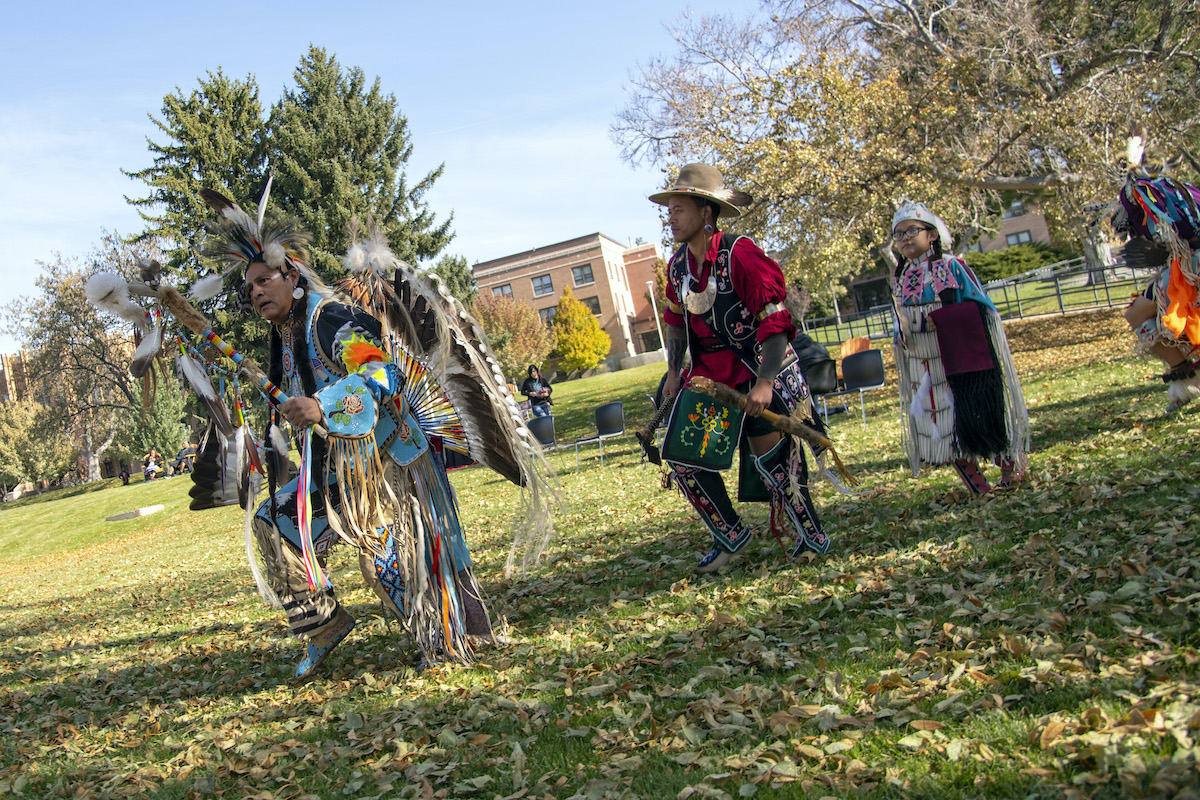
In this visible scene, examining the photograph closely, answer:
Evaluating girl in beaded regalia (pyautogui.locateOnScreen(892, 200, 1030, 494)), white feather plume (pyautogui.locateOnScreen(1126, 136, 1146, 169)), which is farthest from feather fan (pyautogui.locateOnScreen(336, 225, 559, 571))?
white feather plume (pyautogui.locateOnScreen(1126, 136, 1146, 169))

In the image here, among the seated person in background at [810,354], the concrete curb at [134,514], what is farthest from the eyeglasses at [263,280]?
the concrete curb at [134,514]

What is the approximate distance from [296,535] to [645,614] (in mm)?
→ 1771

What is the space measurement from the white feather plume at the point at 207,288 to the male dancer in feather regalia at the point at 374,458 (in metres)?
0.19

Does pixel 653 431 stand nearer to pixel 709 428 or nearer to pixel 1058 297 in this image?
pixel 709 428

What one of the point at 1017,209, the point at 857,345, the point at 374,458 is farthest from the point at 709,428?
the point at 1017,209

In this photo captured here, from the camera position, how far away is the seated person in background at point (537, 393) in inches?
640

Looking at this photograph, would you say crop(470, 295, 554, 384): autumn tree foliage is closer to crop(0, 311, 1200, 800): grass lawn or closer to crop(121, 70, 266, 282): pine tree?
crop(121, 70, 266, 282): pine tree

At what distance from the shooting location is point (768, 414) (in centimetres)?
450

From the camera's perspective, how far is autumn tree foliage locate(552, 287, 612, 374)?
172ft

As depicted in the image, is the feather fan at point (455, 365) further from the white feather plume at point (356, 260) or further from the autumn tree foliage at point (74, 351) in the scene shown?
the autumn tree foliage at point (74, 351)

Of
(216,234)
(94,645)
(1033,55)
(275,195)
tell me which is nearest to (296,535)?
(216,234)

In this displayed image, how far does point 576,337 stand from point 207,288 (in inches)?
1892

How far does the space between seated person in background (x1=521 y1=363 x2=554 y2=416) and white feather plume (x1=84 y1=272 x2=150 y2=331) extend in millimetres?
12082

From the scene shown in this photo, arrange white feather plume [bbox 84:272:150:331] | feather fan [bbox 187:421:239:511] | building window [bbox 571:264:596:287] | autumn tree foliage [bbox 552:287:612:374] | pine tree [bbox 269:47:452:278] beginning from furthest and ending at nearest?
building window [bbox 571:264:596:287] < autumn tree foliage [bbox 552:287:612:374] < pine tree [bbox 269:47:452:278] < feather fan [bbox 187:421:239:511] < white feather plume [bbox 84:272:150:331]
